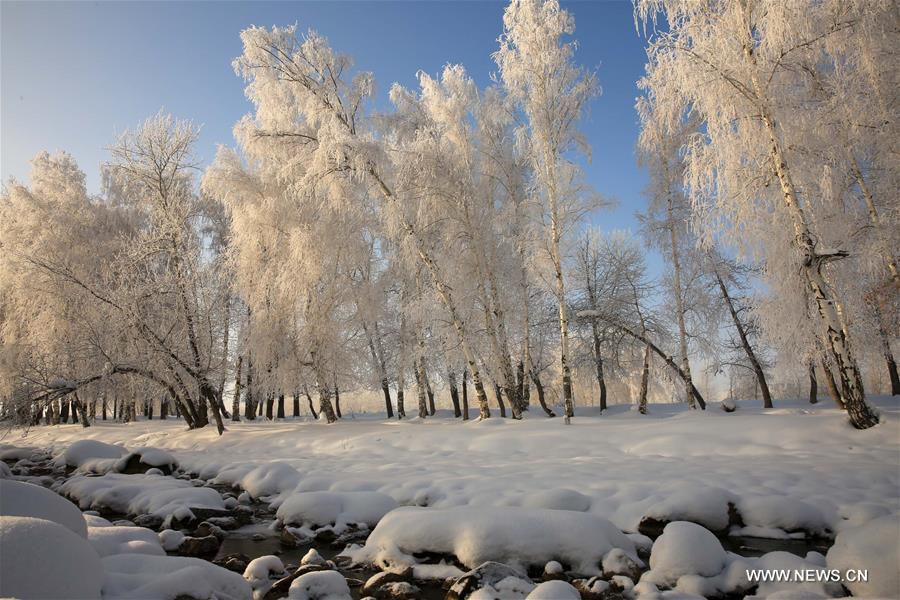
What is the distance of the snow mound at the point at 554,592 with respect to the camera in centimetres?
352

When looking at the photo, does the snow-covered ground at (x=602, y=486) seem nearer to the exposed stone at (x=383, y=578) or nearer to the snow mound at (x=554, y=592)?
the exposed stone at (x=383, y=578)

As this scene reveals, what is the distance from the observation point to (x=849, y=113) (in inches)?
325

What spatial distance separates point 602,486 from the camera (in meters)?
6.32

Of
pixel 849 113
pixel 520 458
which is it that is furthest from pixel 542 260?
pixel 849 113

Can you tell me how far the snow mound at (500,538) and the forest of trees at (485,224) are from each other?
569 cm

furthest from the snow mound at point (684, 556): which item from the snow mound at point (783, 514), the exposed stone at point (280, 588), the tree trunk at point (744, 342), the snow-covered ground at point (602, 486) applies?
the tree trunk at point (744, 342)

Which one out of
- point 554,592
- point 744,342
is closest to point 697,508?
point 554,592

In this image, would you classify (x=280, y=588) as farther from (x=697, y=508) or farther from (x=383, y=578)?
(x=697, y=508)

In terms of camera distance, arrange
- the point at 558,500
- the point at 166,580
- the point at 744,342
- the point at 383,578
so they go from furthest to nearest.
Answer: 1. the point at 744,342
2. the point at 558,500
3. the point at 383,578
4. the point at 166,580

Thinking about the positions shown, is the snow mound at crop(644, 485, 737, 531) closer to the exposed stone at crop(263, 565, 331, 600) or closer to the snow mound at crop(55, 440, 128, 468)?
the exposed stone at crop(263, 565, 331, 600)

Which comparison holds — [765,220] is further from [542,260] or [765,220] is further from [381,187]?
[381,187]

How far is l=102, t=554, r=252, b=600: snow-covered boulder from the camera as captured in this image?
11.0 ft

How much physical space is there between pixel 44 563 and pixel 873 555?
5.87 meters

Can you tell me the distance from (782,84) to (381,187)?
29.5 feet
